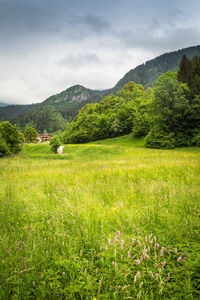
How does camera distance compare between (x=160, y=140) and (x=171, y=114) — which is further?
(x=160, y=140)

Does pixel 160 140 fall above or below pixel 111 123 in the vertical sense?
below

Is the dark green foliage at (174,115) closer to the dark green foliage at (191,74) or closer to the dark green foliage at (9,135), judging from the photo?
the dark green foliage at (191,74)

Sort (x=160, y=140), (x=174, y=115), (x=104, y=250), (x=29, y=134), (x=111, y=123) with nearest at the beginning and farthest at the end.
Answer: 1. (x=104, y=250)
2. (x=174, y=115)
3. (x=160, y=140)
4. (x=111, y=123)
5. (x=29, y=134)

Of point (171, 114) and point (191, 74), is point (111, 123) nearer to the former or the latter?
point (171, 114)

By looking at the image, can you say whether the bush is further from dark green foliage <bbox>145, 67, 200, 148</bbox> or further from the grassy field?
the grassy field

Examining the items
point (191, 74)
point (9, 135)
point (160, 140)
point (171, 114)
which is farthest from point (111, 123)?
point (9, 135)

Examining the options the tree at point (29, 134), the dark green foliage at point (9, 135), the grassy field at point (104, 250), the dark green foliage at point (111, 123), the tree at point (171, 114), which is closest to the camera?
the grassy field at point (104, 250)

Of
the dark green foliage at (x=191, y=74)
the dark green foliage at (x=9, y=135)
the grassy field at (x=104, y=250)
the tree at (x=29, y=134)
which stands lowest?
the grassy field at (x=104, y=250)

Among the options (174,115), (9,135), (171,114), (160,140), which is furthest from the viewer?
(9,135)

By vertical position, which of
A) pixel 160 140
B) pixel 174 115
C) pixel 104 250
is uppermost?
pixel 174 115

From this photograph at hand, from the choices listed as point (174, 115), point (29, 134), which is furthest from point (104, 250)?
point (29, 134)

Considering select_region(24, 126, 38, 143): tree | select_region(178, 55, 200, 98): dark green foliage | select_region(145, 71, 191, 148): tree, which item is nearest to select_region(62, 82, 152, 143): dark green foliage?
select_region(178, 55, 200, 98): dark green foliage

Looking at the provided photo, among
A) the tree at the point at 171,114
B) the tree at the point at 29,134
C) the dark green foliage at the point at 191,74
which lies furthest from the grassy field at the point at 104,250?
the tree at the point at 29,134

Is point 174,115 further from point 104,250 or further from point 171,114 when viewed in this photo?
point 104,250
